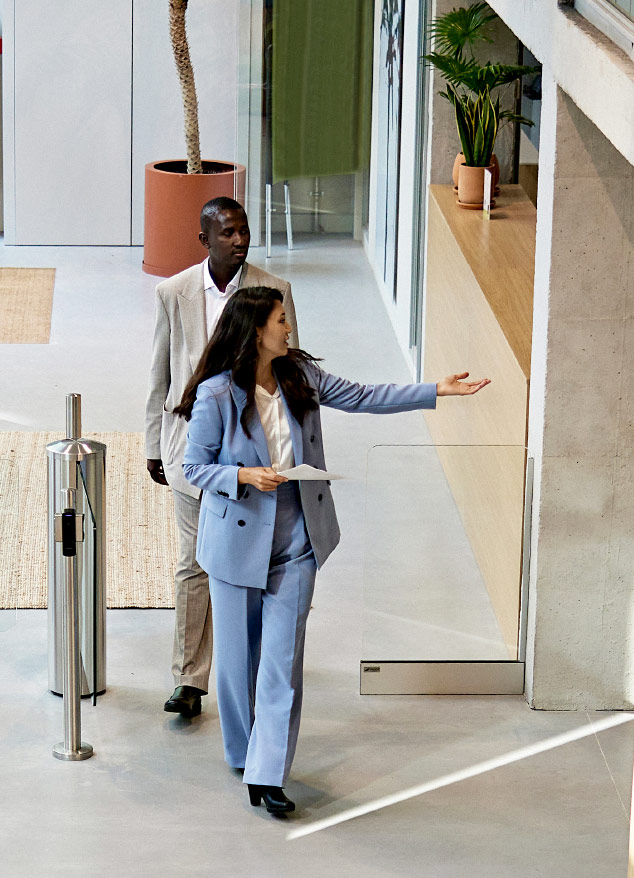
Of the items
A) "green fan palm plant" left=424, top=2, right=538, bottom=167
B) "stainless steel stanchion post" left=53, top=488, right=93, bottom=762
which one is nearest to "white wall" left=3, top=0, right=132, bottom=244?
"green fan palm plant" left=424, top=2, right=538, bottom=167

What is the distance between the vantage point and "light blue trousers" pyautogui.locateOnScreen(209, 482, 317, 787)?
384 cm

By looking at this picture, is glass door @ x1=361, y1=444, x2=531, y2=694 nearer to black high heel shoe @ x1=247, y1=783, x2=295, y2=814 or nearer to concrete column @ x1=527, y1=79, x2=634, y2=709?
concrete column @ x1=527, y1=79, x2=634, y2=709

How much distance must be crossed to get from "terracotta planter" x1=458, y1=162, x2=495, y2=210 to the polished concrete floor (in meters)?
1.99

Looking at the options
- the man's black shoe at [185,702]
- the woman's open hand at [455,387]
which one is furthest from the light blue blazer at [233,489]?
the man's black shoe at [185,702]

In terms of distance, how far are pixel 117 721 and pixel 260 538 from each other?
1.04m

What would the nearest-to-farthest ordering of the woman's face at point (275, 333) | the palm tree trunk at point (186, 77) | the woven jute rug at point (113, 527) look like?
the woman's face at point (275, 333) → the woven jute rug at point (113, 527) → the palm tree trunk at point (186, 77)

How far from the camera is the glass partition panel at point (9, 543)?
5.27 meters

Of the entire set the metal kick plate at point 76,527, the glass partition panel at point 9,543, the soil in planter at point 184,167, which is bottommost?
the glass partition panel at point 9,543

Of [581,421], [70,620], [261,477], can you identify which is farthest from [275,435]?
[581,421]

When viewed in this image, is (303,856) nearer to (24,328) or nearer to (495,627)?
(495,627)

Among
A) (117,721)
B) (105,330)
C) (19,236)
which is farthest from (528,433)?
(19,236)

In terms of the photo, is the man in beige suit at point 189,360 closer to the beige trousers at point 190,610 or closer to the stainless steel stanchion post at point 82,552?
the beige trousers at point 190,610

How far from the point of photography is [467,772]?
422 centimetres

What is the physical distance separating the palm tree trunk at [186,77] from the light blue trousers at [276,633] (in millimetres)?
6158
